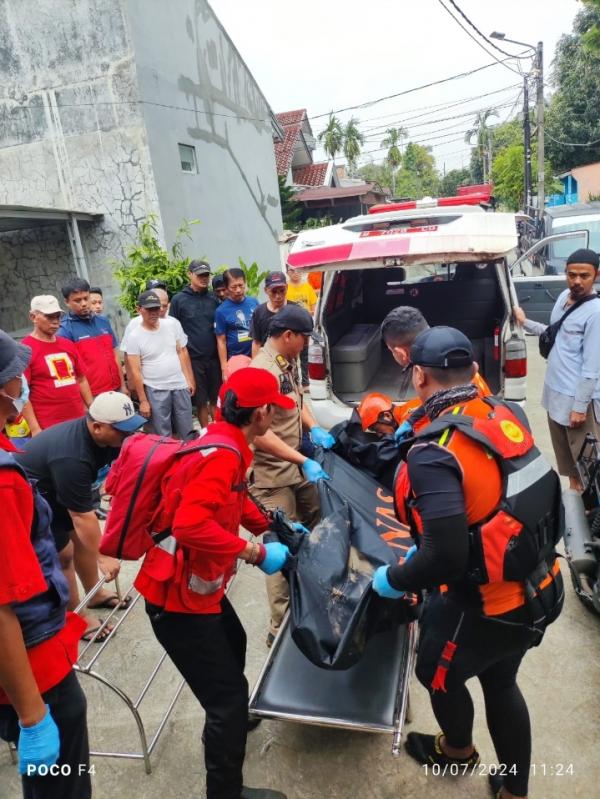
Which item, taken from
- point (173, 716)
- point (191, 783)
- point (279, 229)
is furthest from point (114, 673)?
point (279, 229)

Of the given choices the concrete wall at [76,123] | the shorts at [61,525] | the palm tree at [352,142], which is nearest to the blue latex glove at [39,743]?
the shorts at [61,525]

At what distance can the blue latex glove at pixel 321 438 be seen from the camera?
3.00m

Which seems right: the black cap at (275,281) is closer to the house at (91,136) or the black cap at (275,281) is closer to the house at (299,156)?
the house at (91,136)

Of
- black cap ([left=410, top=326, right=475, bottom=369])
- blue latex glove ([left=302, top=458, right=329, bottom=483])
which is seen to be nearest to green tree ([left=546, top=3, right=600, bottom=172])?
blue latex glove ([left=302, top=458, right=329, bottom=483])

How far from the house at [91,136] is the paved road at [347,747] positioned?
6.56 metres

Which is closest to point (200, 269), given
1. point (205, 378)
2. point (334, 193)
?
point (205, 378)

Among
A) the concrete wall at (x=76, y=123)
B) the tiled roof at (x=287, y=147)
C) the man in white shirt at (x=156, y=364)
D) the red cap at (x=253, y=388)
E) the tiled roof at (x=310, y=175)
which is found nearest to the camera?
the red cap at (x=253, y=388)

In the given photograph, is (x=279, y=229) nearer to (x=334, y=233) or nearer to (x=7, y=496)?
(x=334, y=233)

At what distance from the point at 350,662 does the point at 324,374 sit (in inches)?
111

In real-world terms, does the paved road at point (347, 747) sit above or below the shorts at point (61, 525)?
below

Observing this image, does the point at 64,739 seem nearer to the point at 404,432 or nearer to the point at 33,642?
the point at 33,642

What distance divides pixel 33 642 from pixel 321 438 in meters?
1.85

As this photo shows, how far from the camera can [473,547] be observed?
5.14ft

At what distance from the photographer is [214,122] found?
1059 cm
